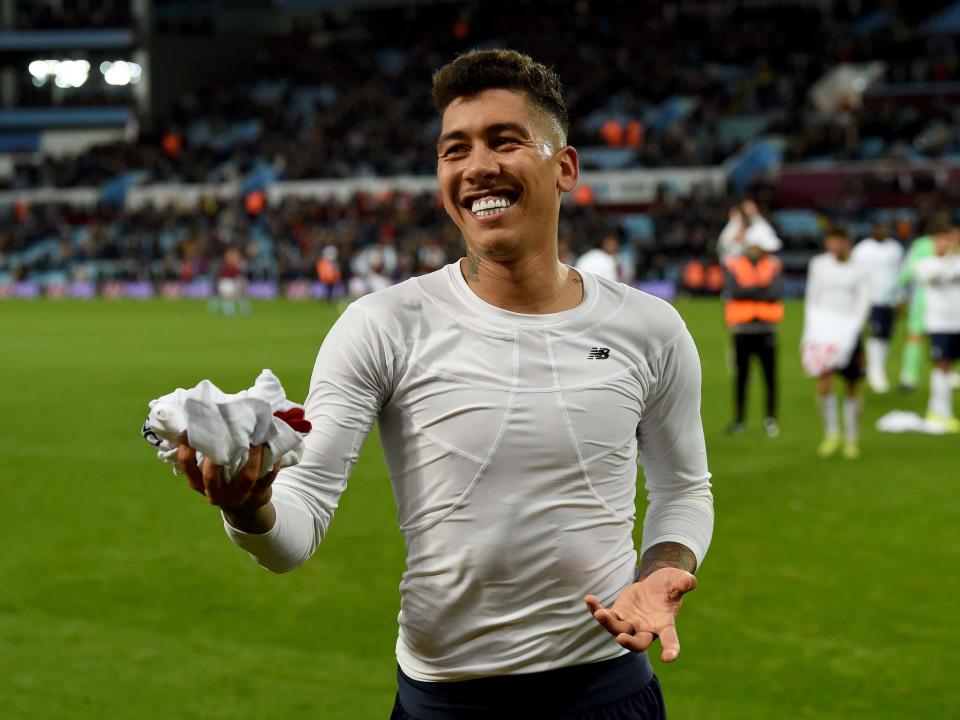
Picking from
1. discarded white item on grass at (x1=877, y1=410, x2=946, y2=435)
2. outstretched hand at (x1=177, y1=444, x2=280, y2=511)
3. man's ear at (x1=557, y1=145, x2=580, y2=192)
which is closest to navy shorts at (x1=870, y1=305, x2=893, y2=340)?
discarded white item on grass at (x1=877, y1=410, x2=946, y2=435)

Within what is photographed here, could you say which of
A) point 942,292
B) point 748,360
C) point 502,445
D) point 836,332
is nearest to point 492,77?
point 502,445

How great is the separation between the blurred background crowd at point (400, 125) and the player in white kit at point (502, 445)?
32.2m

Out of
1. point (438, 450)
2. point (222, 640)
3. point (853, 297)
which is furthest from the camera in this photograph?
point (853, 297)

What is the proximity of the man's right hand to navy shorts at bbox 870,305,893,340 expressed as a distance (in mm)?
15558

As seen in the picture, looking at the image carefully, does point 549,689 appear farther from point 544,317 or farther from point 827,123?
point 827,123

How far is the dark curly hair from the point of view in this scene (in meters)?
2.64

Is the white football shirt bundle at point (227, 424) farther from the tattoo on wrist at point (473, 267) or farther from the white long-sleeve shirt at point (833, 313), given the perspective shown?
the white long-sleeve shirt at point (833, 313)

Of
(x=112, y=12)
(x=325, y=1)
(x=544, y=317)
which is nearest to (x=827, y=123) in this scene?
(x=325, y=1)

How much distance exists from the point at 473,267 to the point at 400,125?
49.3 m

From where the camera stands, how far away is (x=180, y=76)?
2501 inches

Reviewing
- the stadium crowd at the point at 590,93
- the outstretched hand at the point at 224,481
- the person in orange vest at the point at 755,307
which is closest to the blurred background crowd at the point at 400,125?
the stadium crowd at the point at 590,93

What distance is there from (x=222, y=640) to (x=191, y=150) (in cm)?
5219

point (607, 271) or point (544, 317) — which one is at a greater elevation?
point (544, 317)

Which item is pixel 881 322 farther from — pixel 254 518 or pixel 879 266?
pixel 254 518
